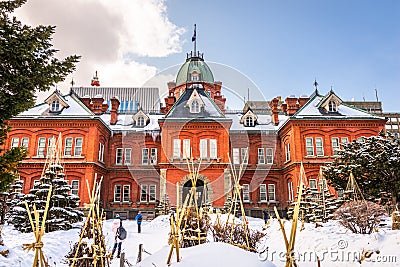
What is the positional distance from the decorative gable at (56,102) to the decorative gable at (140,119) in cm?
620

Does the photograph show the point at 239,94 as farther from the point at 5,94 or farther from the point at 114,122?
the point at 114,122

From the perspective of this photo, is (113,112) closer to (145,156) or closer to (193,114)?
(145,156)

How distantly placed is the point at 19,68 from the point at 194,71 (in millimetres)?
27374

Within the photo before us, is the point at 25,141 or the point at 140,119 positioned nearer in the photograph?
the point at 25,141

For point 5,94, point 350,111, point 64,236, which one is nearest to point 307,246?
point 64,236

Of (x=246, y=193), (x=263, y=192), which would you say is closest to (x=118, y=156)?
(x=246, y=193)

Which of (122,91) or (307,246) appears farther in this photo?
(122,91)

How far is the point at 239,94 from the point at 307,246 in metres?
7.11

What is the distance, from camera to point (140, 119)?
2944 cm

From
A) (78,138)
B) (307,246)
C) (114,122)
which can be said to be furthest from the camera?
(114,122)

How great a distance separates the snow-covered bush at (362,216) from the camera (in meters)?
8.90

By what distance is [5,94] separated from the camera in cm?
735

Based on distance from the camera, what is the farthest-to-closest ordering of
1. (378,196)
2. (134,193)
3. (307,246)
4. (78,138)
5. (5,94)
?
(134,193), (78,138), (378,196), (307,246), (5,94)

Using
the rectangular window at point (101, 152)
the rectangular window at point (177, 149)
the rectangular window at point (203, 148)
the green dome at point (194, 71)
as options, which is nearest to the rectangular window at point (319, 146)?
the rectangular window at point (203, 148)
